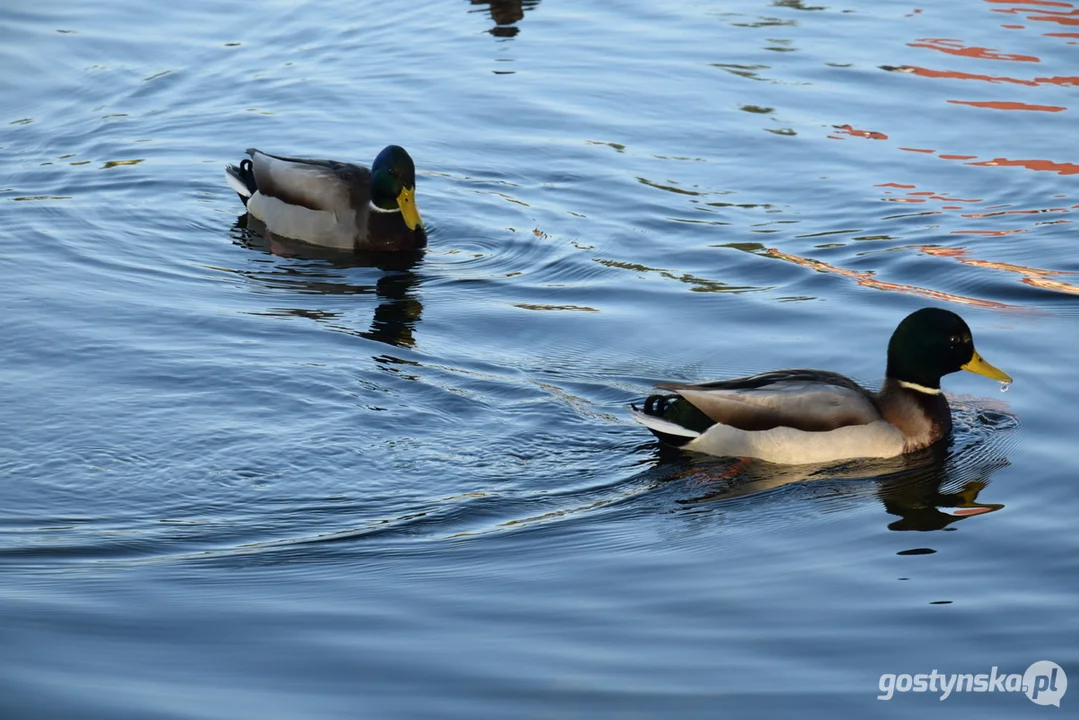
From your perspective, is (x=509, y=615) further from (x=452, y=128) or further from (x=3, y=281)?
(x=452, y=128)

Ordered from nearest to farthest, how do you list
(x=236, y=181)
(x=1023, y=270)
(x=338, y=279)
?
(x=1023, y=270) < (x=338, y=279) < (x=236, y=181)

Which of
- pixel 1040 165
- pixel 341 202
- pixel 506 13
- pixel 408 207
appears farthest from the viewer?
pixel 506 13

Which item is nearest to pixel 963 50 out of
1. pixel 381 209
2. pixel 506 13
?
pixel 506 13

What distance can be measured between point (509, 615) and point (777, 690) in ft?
3.60

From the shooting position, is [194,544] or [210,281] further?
[210,281]

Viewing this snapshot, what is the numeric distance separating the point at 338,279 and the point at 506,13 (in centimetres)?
814

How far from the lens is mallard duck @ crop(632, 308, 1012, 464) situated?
768 cm

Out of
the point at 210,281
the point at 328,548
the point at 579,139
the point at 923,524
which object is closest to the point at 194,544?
the point at 328,548

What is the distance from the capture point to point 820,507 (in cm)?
730

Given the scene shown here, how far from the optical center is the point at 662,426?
7.70 meters

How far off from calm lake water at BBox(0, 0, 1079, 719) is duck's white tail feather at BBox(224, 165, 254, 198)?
0.21m

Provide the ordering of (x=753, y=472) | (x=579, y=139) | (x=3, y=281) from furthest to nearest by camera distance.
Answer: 1. (x=579, y=139)
2. (x=3, y=281)
3. (x=753, y=472)

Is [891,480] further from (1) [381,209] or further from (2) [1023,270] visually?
(1) [381,209]

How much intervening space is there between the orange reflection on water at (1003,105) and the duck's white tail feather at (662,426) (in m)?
8.02
